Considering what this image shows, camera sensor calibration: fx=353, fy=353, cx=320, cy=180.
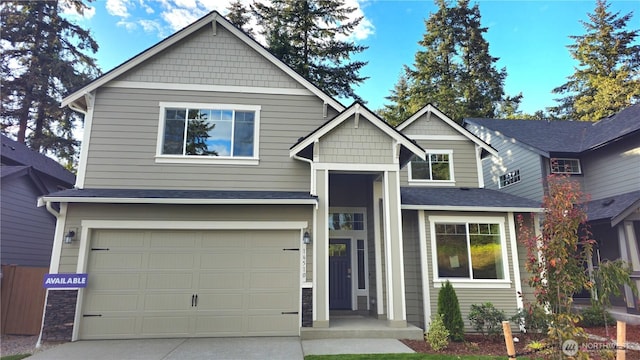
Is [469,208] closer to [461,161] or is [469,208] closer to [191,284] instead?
[461,161]

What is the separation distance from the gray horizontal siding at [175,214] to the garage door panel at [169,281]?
4.16 ft

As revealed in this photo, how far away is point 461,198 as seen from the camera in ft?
33.4

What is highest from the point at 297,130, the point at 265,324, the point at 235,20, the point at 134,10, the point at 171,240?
the point at 235,20

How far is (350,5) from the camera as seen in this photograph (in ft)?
67.1

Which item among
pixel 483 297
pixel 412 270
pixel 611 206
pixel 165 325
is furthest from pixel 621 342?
pixel 611 206

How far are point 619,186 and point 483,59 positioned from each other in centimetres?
1850

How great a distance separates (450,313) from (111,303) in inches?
299

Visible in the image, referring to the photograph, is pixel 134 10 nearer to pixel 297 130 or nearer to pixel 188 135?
pixel 188 135

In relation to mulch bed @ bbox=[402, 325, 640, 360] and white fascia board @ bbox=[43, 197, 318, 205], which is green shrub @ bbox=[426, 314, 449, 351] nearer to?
mulch bed @ bbox=[402, 325, 640, 360]

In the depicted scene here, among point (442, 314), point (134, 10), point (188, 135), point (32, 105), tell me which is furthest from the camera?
point (32, 105)

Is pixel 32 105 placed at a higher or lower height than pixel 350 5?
lower

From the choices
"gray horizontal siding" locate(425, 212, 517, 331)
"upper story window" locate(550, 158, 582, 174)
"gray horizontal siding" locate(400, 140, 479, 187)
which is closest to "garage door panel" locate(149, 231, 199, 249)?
"gray horizontal siding" locate(425, 212, 517, 331)

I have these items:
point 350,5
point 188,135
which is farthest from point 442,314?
point 350,5

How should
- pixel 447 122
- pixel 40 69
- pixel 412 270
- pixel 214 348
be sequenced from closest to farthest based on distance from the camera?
1. pixel 214 348
2. pixel 412 270
3. pixel 447 122
4. pixel 40 69
